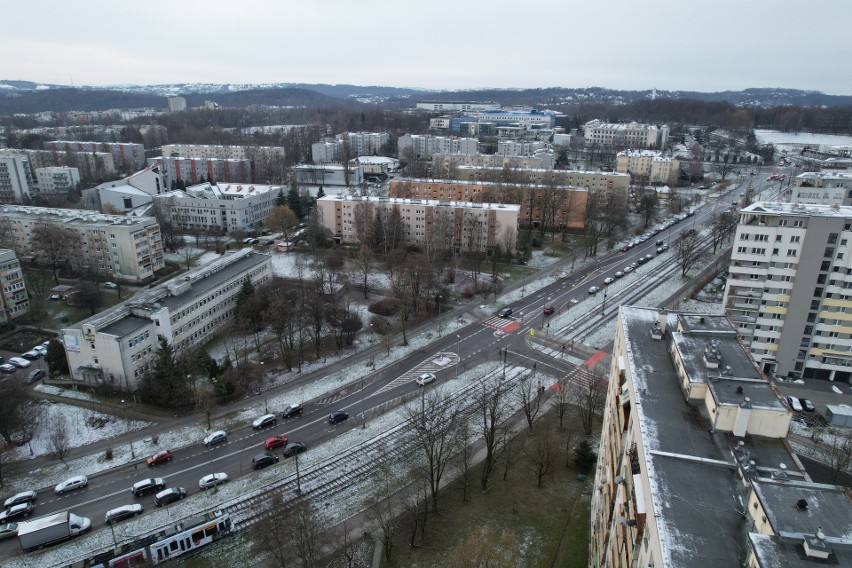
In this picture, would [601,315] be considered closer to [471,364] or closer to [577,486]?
[471,364]

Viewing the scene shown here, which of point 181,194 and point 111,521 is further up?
point 181,194

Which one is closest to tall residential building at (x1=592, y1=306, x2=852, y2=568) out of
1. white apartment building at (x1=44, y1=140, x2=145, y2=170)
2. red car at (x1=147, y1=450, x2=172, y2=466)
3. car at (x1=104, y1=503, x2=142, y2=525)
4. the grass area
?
the grass area

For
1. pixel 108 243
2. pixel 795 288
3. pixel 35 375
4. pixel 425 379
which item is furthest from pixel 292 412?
pixel 108 243

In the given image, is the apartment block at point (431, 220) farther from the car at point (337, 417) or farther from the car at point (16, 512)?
the car at point (16, 512)

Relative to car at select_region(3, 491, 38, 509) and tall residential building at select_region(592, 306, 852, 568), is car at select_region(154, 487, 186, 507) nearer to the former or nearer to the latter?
car at select_region(3, 491, 38, 509)

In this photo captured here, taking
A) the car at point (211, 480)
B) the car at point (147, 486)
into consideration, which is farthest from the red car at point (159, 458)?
the car at point (211, 480)

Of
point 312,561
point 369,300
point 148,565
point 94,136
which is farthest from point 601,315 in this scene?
point 94,136
